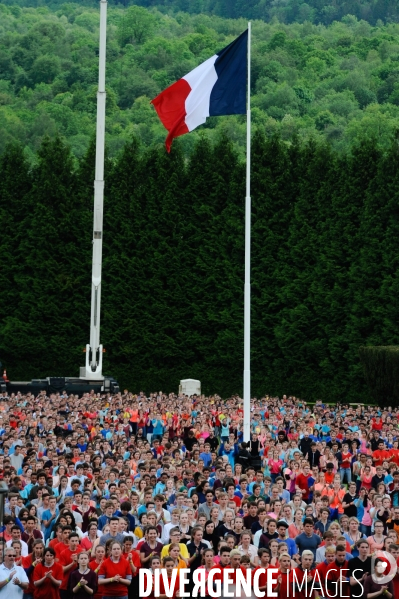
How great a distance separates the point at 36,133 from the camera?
8656 cm

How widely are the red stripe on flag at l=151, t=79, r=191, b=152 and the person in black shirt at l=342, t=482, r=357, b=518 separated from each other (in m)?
10.9

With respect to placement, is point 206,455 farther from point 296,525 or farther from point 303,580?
point 303,580

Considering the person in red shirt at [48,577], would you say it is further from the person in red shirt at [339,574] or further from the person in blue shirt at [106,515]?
the person in red shirt at [339,574]

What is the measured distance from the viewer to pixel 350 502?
1797 cm

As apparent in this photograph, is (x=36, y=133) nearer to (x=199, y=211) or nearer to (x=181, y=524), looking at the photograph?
(x=199, y=211)

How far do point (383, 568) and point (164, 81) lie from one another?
93313 millimetres

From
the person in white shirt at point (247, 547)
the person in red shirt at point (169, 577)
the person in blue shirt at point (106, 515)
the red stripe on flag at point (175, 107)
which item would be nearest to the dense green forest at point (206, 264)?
the red stripe on flag at point (175, 107)

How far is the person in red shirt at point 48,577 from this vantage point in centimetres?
1270

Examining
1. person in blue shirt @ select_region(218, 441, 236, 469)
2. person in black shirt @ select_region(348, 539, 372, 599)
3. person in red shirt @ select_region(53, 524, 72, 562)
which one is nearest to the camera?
person in black shirt @ select_region(348, 539, 372, 599)

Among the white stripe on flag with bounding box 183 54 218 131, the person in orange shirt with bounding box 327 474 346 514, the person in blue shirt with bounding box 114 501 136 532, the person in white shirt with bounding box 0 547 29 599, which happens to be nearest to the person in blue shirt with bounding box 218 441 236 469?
the person in orange shirt with bounding box 327 474 346 514

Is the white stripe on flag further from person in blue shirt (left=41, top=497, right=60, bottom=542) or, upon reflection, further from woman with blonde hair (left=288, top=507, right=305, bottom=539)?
woman with blonde hair (left=288, top=507, right=305, bottom=539)

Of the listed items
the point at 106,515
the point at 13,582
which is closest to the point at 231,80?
the point at 106,515

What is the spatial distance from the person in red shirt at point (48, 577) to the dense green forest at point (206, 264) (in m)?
35.3

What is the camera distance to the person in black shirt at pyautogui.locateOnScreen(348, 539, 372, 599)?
1262 cm
